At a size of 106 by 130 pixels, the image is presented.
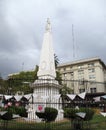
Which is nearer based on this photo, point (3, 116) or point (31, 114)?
point (3, 116)

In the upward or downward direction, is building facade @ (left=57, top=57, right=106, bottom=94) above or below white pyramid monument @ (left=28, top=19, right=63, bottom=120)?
above

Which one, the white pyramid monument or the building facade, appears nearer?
the white pyramid monument

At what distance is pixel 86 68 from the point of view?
209 feet

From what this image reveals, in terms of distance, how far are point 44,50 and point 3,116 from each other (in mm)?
8471

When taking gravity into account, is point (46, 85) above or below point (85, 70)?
below

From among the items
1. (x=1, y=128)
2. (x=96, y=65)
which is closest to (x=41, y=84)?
(x=1, y=128)

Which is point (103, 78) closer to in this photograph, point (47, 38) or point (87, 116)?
point (47, 38)

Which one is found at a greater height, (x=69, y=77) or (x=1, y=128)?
(x=69, y=77)

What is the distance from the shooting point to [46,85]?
16844 millimetres

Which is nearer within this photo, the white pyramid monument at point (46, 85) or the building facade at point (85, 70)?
the white pyramid monument at point (46, 85)

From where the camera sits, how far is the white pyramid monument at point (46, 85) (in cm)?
1620

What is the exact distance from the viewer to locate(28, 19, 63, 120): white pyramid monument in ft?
53.2

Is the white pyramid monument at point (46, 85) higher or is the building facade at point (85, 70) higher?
the building facade at point (85, 70)

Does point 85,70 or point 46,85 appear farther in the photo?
point 85,70
